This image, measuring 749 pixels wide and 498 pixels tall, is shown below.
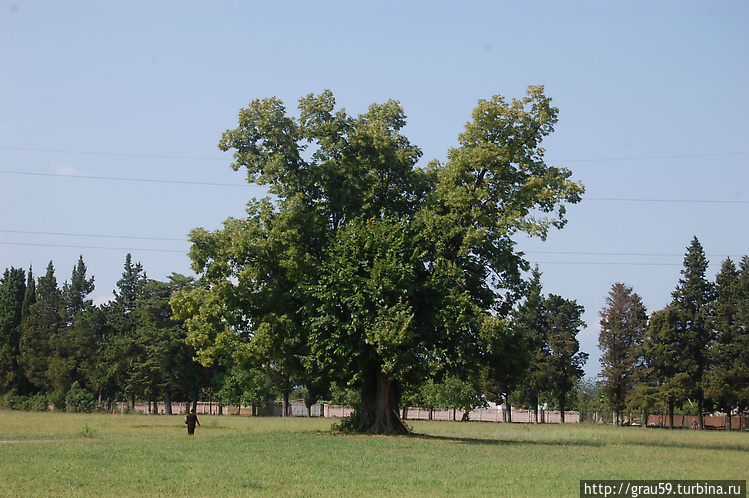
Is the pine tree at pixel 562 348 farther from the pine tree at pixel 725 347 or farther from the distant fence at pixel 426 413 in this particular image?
the pine tree at pixel 725 347

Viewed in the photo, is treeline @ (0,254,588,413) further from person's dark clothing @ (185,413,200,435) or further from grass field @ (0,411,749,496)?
grass field @ (0,411,749,496)

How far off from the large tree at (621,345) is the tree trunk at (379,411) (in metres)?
58.0

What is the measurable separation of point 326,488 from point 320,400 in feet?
345

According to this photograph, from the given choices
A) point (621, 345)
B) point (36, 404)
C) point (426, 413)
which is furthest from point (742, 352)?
point (36, 404)

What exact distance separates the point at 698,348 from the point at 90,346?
260 feet

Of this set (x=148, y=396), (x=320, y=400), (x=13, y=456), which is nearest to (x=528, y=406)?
(x=320, y=400)

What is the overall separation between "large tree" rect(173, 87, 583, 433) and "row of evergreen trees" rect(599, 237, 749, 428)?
46382mm

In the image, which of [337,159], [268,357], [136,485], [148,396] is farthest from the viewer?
[148,396]

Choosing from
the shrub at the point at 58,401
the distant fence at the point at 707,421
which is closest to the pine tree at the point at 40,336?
the shrub at the point at 58,401

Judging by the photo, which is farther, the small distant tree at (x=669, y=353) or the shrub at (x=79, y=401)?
the shrub at (x=79, y=401)

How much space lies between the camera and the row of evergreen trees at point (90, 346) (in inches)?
3590

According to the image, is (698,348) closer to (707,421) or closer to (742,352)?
(742,352)

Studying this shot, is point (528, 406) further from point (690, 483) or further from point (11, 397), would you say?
point (690, 483)

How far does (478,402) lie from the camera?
102 metres
